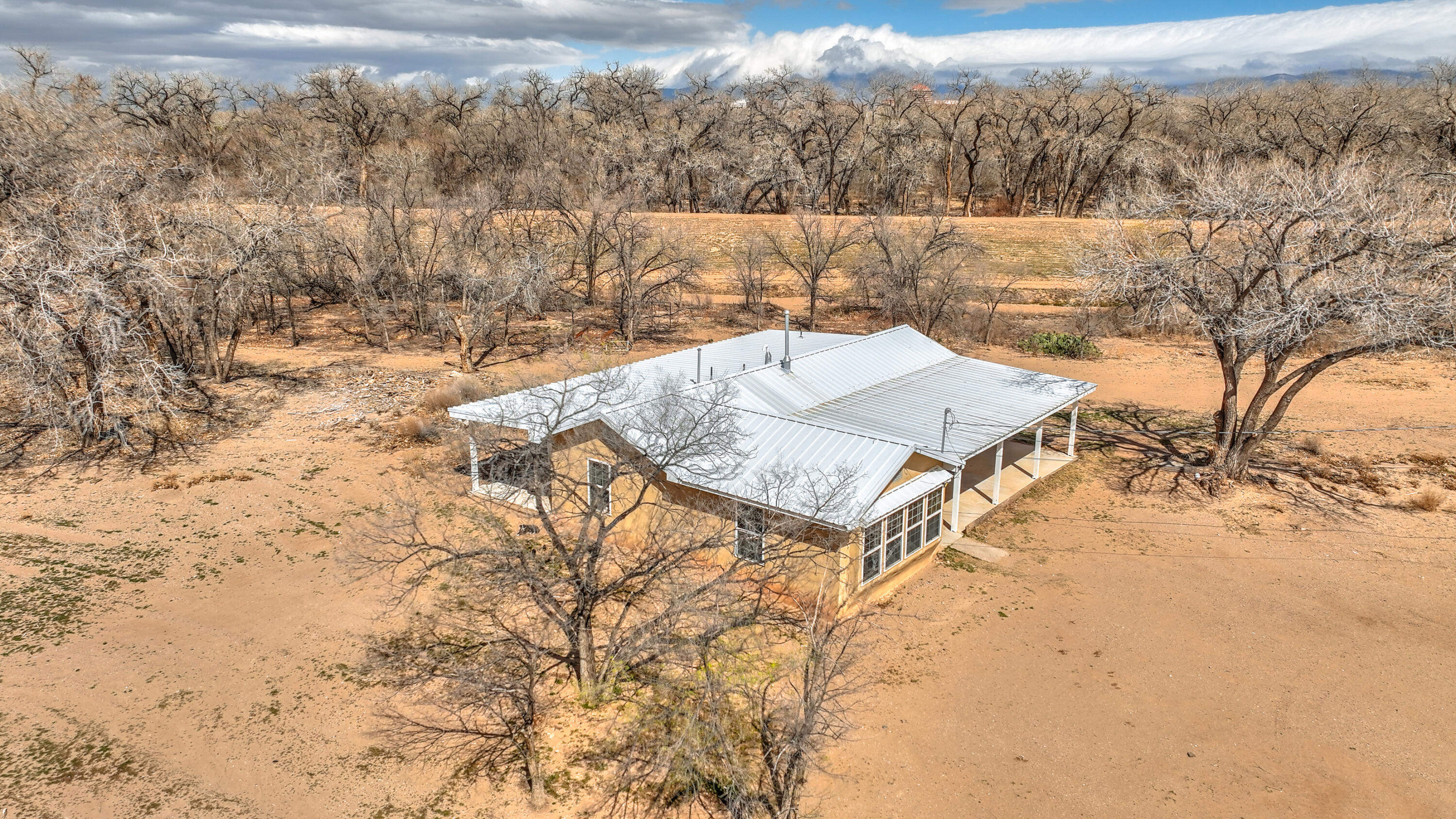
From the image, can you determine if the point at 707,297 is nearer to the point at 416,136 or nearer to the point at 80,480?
the point at 80,480

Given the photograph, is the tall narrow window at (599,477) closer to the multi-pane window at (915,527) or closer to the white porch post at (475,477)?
the white porch post at (475,477)

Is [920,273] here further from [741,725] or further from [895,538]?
[741,725]

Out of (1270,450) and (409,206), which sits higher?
(409,206)

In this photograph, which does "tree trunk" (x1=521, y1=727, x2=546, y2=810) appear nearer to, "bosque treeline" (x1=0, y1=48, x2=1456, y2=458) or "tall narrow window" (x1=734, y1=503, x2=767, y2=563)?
"tall narrow window" (x1=734, y1=503, x2=767, y2=563)

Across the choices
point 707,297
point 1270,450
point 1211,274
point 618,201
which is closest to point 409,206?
point 618,201

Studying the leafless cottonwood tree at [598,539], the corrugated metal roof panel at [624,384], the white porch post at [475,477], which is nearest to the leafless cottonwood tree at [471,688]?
the leafless cottonwood tree at [598,539]

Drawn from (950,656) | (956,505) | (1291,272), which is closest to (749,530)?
(950,656)

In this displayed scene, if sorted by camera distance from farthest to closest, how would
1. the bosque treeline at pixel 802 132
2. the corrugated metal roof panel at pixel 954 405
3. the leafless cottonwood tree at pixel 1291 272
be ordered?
the bosque treeline at pixel 802 132 < the corrugated metal roof panel at pixel 954 405 < the leafless cottonwood tree at pixel 1291 272
